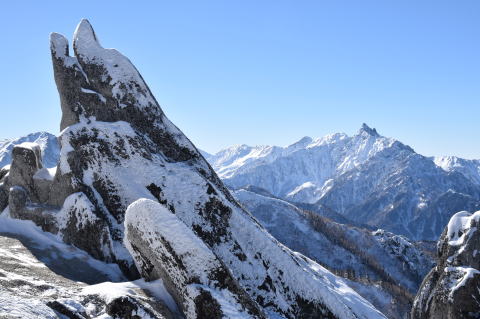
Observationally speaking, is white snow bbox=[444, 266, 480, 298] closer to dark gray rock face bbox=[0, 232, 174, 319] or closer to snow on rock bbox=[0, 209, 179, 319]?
snow on rock bbox=[0, 209, 179, 319]

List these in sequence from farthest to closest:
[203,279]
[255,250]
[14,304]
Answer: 1. [255,250]
2. [203,279]
3. [14,304]

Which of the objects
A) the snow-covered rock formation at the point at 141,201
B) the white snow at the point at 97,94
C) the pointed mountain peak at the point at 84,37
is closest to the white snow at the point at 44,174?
the snow-covered rock formation at the point at 141,201

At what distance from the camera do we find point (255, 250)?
46500 millimetres

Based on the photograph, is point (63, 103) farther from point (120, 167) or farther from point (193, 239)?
point (193, 239)

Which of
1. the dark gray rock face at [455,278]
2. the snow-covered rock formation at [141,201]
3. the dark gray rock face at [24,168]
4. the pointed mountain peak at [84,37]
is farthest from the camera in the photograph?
the pointed mountain peak at [84,37]

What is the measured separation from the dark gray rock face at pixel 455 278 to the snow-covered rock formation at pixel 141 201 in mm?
7838

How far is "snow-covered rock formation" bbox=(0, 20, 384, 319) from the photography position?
117 ft

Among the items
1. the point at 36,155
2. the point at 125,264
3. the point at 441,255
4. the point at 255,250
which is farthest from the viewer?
the point at 441,255

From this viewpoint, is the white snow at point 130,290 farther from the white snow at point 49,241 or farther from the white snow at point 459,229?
the white snow at point 459,229

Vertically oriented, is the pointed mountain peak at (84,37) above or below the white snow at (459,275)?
above

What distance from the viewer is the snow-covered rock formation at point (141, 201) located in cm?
3553

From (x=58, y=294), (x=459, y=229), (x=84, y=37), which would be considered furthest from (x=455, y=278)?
(x=84, y=37)

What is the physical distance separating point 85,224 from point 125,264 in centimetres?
595

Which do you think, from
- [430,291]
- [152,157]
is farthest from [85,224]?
[430,291]
